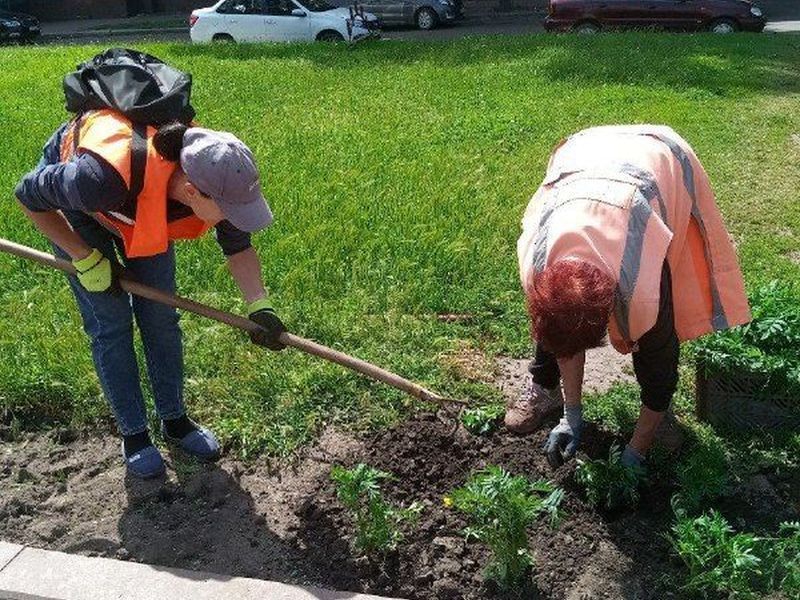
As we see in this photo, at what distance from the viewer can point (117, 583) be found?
9.80ft

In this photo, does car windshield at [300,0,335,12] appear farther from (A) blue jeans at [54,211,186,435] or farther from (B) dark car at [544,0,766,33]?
(A) blue jeans at [54,211,186,435]

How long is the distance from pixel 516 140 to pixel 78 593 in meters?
5.87

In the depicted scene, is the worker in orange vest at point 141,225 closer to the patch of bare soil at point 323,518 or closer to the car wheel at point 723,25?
the patch of bare soil at point 323,518

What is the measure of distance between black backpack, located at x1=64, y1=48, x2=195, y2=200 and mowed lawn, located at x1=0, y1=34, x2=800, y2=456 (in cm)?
136

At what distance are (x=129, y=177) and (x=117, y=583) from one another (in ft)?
4.20

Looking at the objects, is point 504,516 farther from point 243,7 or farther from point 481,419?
point 243,7

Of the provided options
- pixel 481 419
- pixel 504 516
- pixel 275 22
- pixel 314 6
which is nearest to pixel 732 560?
pixel 504 516

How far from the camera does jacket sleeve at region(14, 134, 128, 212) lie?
280 centimetres

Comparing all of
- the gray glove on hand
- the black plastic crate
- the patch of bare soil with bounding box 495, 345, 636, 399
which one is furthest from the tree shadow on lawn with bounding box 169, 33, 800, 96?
the gray glove on hand

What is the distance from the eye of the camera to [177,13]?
28.2m

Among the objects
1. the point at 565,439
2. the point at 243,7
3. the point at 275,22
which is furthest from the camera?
the point at 243,7

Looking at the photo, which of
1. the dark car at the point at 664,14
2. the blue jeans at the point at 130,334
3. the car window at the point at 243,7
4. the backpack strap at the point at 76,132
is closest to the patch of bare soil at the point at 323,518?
the blue jeans at the point at 130,334

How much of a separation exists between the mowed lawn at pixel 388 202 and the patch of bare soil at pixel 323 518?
0.68 feet

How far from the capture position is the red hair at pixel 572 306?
8.07 ft
